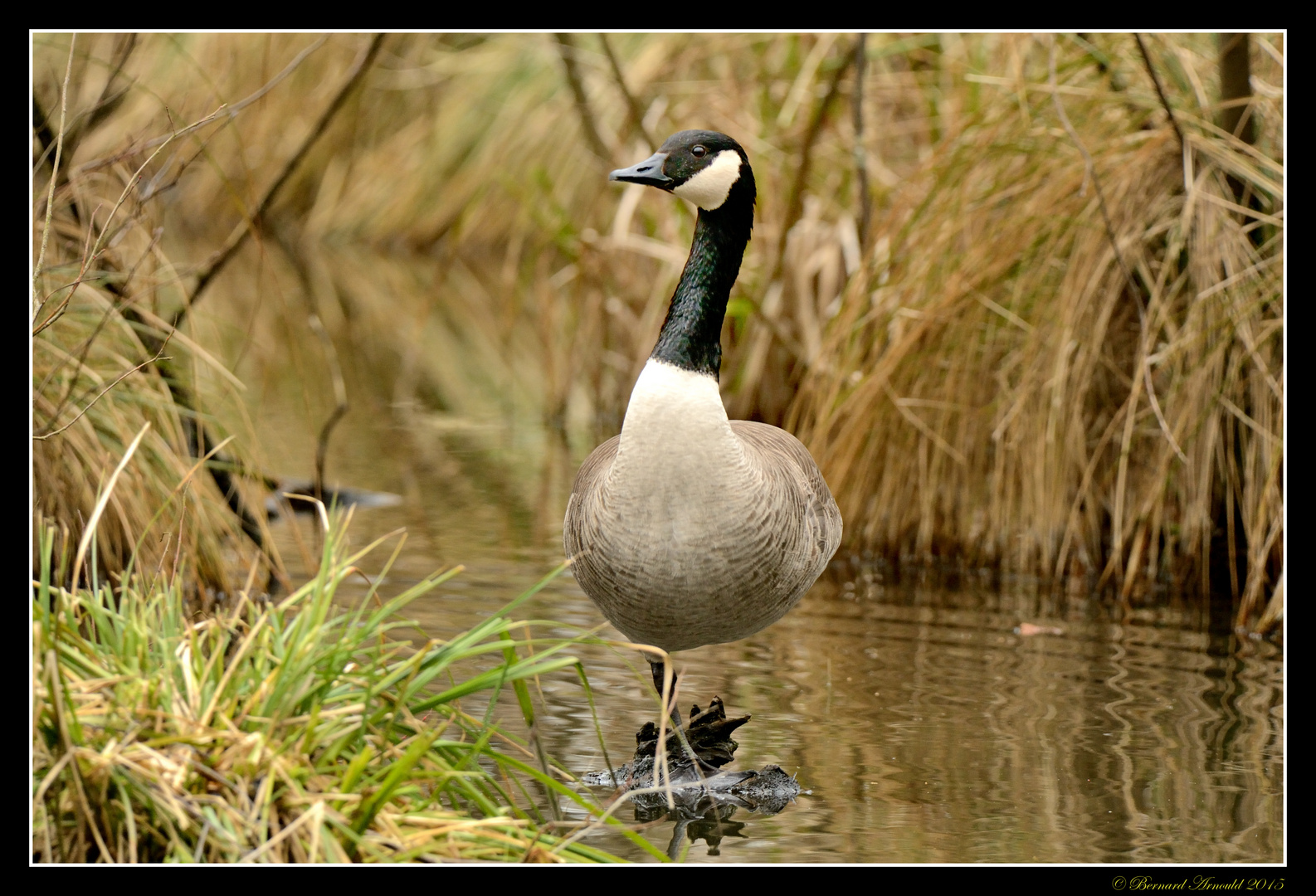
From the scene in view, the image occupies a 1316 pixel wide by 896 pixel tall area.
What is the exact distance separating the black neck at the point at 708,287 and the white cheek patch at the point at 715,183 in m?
0.03

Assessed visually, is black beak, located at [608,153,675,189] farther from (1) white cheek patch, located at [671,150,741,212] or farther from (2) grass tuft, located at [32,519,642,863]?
(2) grass tuft, located at [32,519,642,863]

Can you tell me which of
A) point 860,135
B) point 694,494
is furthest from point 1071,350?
point 694,494

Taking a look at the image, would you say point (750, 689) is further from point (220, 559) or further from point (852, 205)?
point (852, 205)

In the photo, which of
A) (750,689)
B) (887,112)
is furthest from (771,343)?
(750,689)

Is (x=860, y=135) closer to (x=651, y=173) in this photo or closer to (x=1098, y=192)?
(x=1098, y=192)

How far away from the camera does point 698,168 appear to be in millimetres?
4676

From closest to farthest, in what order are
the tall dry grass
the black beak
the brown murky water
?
the brown murky water
the black beak
the tall dry grass

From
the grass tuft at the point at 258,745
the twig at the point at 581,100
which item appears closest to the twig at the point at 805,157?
the twig at the point at 581,100

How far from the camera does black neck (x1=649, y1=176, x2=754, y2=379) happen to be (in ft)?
14.7

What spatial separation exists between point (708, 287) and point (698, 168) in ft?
1.30

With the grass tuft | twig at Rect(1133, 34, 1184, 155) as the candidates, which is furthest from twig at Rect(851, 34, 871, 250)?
the grass tuft

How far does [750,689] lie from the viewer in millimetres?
5625

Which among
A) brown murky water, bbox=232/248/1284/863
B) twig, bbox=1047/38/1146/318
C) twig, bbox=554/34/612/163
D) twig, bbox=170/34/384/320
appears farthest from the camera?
twig, bbox=554/34/612/163

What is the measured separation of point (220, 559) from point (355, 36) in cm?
1220
